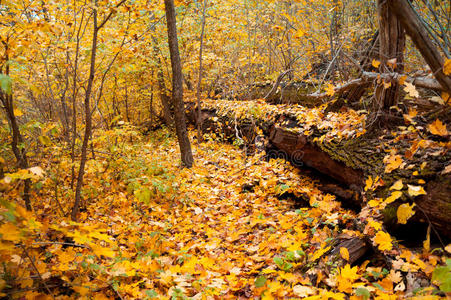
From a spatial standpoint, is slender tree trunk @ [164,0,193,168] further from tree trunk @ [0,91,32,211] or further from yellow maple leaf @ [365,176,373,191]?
yellow maple leaf @ [365,176,373,191]

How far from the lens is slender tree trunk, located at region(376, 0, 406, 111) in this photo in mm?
2922

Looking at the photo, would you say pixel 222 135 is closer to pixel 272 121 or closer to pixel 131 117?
pixel 272 121

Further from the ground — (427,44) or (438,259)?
(427,44)

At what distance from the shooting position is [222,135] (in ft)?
26.3

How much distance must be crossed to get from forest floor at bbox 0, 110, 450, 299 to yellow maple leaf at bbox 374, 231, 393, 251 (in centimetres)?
16

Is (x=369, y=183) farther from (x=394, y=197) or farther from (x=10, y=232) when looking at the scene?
(x=10, y=232)

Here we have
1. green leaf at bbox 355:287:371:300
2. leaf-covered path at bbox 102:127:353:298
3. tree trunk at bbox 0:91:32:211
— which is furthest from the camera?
tree trunk at bbox 0:91:32:211

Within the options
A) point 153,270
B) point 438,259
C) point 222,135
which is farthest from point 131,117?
point 438,259

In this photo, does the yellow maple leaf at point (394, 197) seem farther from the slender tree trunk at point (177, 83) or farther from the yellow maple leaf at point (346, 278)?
the slender tree trunk at point (177, 83)

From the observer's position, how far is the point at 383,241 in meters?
2.26

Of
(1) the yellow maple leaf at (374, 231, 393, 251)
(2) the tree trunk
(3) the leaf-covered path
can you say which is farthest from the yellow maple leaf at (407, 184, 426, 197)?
(2) the tree trunk

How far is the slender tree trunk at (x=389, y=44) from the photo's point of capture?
292 cm

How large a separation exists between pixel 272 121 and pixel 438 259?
14.2 feet

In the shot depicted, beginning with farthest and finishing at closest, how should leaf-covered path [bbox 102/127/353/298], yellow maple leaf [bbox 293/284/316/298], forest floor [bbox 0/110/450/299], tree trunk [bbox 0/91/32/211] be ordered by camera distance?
tree trunk [bbox 0/91/32/211], leaf-covered path [bbox 102/127/353/298], yellow maple leaf [bbox 293/284/316/298], forest floor [bbox 0/110/450/299]
